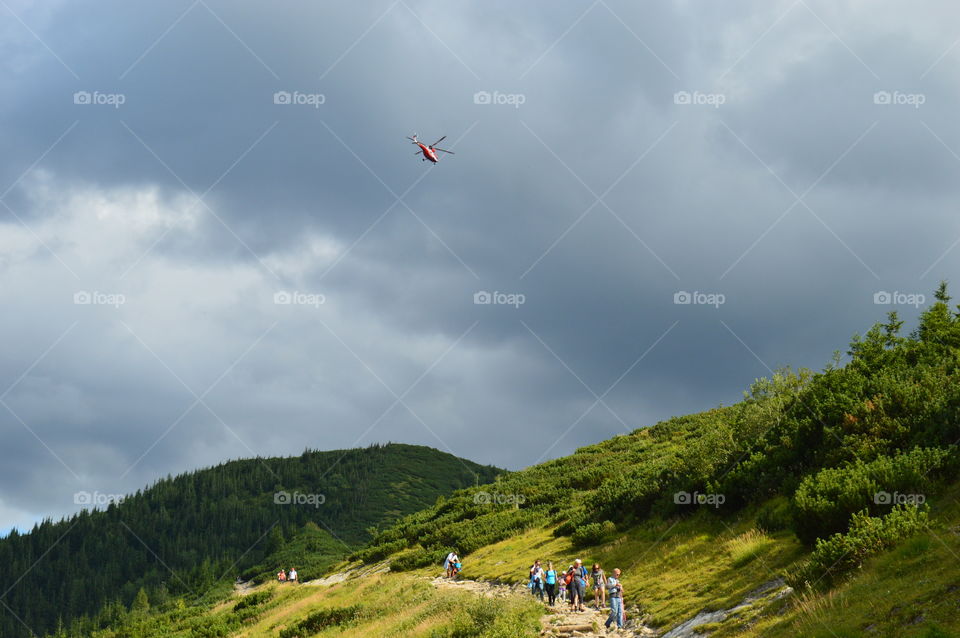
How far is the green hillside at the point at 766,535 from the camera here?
47.0ft

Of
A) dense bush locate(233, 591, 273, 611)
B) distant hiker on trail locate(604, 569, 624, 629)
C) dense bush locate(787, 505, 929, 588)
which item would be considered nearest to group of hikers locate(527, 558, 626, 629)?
distant hiker on trail locate(604, 569, 624, 629)

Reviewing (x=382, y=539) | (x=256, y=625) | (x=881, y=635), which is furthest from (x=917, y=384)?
(x=382, y=539)

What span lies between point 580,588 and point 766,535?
6.16 metres

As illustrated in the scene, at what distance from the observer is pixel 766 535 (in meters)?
21.6

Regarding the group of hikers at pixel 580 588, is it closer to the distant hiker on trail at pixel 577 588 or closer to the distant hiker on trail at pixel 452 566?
the distant hiker on trail at pixel 577 588

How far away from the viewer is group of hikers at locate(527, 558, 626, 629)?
19812mm

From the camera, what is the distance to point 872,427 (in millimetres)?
22578

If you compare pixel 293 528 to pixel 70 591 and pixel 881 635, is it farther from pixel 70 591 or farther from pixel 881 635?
pixel 881 635

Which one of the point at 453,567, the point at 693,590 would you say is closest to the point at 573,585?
the point at 693,590

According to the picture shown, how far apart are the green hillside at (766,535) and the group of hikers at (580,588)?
2.69ft

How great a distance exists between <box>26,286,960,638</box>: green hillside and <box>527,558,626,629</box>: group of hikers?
821 millimetres

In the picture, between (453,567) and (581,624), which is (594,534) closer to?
(453,567)

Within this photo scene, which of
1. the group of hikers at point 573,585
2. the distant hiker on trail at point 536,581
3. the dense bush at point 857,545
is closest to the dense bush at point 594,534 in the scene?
the group of hikers at point 573,585

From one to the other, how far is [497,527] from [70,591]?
181311mm
